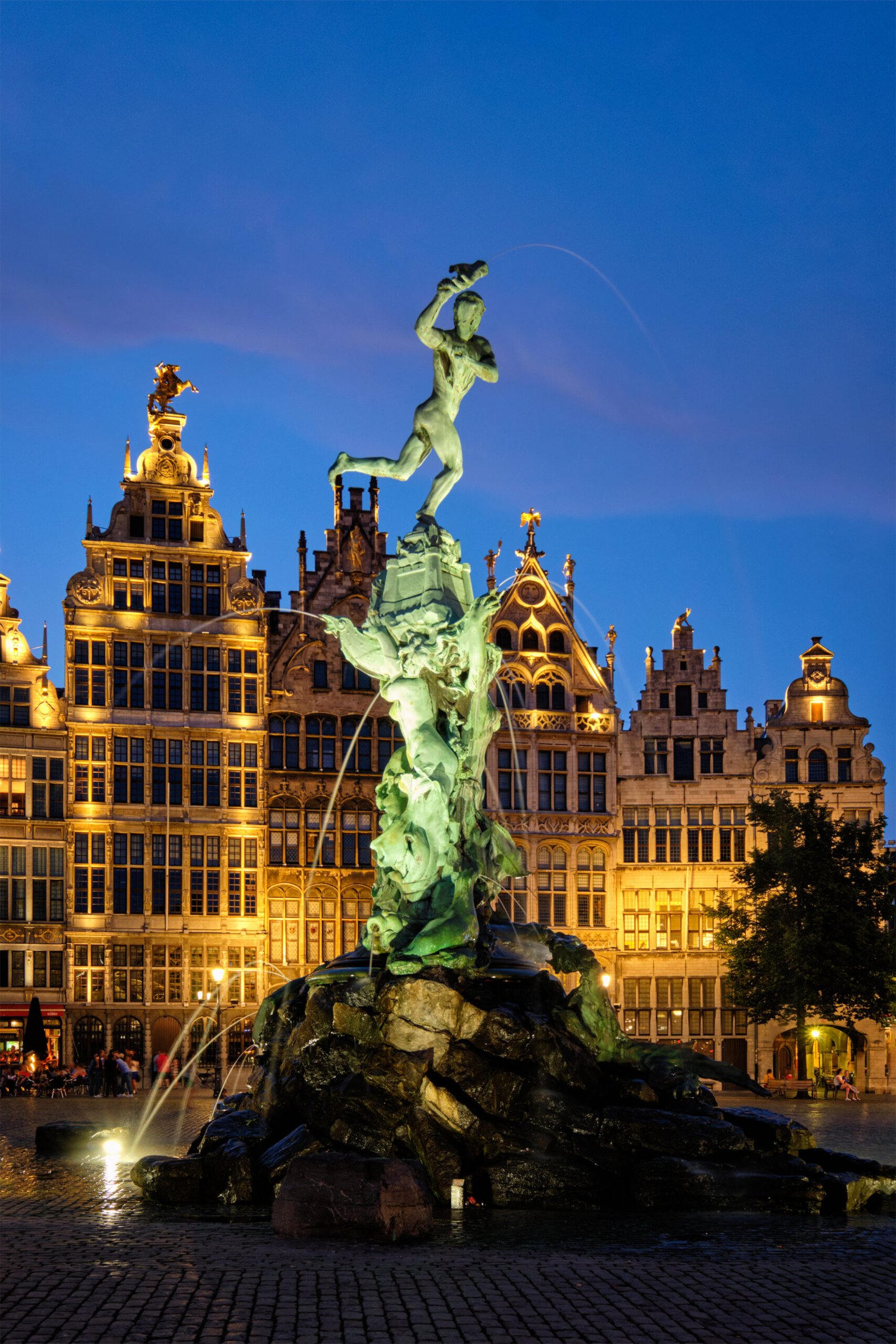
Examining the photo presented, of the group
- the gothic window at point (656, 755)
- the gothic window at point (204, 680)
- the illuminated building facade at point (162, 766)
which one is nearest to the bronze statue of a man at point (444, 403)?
the illuminated building facade at point (162, 766)

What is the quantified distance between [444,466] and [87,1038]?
3400cm

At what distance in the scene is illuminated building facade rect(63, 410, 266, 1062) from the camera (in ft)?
182

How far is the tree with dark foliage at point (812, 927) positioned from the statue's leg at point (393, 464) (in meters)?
26.3

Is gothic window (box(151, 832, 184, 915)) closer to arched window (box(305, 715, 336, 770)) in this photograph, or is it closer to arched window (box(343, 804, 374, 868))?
arched window (box(305, 715, 336, 770))

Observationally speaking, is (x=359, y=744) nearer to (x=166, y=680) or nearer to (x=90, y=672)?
(x=166, y=680)

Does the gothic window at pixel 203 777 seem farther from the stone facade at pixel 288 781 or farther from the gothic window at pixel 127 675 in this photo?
the gothic window at pixel 127 675

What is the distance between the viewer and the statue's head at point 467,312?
2594cm

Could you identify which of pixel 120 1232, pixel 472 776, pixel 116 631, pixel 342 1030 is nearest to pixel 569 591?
pixel 116 631

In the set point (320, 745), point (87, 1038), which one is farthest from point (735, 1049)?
point (87, 1038)

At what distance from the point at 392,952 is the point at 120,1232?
671cm

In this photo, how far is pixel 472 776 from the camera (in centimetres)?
2594

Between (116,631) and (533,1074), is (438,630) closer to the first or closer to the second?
(533,1074)

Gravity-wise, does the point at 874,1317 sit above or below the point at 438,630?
below

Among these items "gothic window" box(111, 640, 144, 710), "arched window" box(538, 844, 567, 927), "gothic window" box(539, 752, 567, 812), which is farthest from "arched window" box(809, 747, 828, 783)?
"gothic window" box(111, 640, 144, 710)
